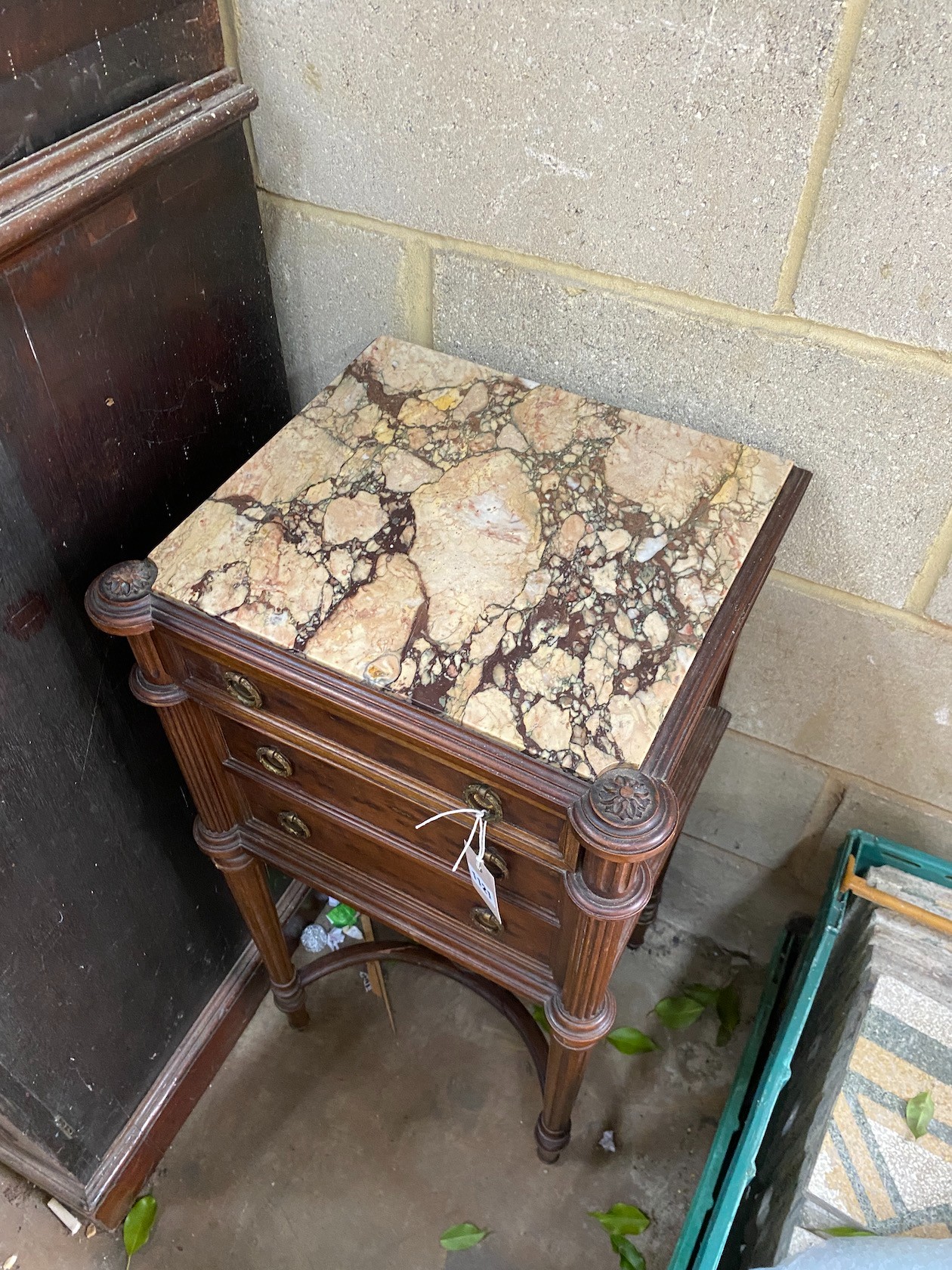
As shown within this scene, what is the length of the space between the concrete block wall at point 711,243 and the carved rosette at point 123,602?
52 centimetres

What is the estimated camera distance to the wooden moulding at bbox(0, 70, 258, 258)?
748mm

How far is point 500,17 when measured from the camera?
85 cm

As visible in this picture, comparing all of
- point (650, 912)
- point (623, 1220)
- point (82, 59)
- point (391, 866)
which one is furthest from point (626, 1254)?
point (82, 59)

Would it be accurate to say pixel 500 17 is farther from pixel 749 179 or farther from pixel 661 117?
pixel 749 179

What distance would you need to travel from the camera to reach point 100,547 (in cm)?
98

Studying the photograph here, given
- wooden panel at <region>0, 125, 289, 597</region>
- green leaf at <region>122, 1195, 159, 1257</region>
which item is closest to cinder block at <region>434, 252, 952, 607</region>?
wooden panel at <region>0, 125, 289, 597</region>

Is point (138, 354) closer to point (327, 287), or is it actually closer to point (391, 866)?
point (327, 287)

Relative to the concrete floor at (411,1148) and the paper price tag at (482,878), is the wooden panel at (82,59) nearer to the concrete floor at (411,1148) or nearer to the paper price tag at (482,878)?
the paper price tag at (482,878)

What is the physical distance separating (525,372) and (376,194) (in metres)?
0.27

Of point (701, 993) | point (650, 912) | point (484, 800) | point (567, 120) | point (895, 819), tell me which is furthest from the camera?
point (701, 993)

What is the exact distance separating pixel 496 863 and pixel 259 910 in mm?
543

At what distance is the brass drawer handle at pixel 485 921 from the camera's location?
93 cm

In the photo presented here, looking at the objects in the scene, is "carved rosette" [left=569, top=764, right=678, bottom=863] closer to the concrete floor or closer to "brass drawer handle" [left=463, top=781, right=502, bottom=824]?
"brass drawer handle" [left=463, top=781, right=502, bottom=824]

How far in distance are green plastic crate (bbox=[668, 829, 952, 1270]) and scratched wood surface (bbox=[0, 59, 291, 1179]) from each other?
83 centimetres
